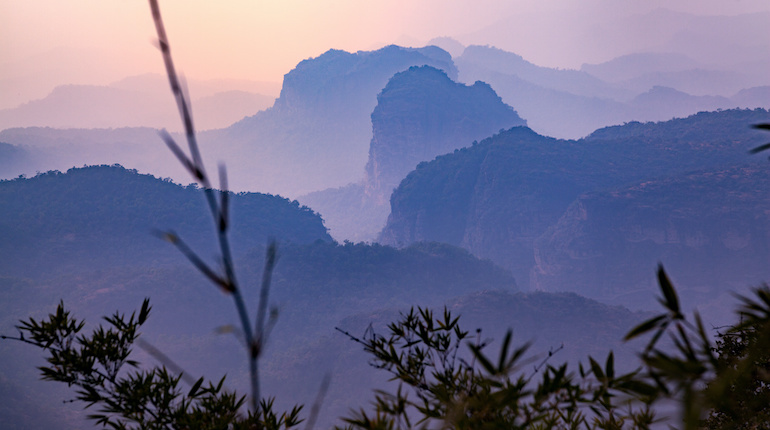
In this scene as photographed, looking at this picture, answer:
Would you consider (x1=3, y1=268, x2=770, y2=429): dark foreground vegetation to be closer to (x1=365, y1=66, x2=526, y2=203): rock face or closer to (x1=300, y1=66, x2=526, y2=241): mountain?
(x1=300, y1=66, x2=526, y2=241): mountain

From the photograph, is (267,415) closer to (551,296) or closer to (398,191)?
(551,296)

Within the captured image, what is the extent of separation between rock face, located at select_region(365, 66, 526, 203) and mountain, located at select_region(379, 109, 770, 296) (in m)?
49.5

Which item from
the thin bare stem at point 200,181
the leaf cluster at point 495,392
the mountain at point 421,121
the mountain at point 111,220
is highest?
the mountain at point 421,121

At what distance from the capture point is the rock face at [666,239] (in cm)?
8362

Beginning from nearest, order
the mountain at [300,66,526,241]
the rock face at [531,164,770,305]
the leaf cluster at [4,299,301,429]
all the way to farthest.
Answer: the leaf cluster at [4,299,301,429] < the rock face at [531,164,770,305] < the mountain at [300,66,526,241]

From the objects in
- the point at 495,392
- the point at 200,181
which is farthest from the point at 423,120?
the point at 200,181

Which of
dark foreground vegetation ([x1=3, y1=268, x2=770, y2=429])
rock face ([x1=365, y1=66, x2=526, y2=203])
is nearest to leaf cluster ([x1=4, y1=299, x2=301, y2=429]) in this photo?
dark foreground vegetation ([x1=3, y1=268, x2=770, y2=429])

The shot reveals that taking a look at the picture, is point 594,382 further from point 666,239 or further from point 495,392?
point 666,239

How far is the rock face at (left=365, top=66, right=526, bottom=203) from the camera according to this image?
18188cm

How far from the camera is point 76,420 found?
159 feet

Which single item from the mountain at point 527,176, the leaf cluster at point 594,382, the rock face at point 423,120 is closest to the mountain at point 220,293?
the mountain at point 527,176

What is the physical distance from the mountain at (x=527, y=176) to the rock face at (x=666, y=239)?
8292 mm

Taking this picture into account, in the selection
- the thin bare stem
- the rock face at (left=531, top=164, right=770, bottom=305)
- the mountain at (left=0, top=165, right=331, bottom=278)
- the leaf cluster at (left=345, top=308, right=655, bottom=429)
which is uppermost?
the mountain at (left=0, top=165, right=331, bottom=278)

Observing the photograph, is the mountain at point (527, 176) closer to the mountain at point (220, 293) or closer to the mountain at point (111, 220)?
the mountain at point (220, 293)
